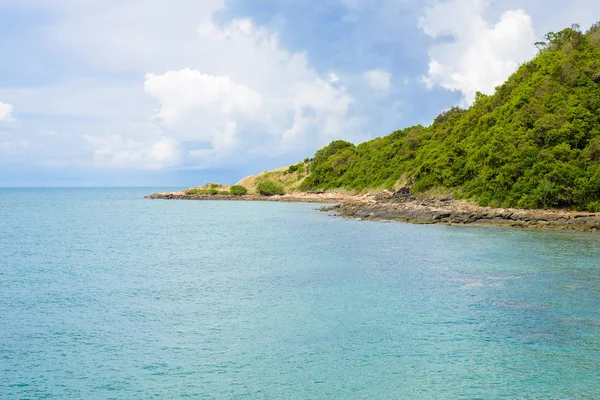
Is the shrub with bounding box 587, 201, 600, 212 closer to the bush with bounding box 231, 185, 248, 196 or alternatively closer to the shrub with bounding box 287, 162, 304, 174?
the shrub with bounding box 287, 162, 304, 174

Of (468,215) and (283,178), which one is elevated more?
(283,178)

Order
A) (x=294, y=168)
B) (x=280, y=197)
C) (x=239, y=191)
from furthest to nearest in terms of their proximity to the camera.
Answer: (x=294, y=168), (x=239, y=191), (x=280, y=197)

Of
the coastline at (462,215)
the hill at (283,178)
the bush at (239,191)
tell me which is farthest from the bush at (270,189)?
the coastline at (462,215)

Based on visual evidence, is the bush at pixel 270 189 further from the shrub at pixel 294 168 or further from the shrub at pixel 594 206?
the shrub at pixel 594 206

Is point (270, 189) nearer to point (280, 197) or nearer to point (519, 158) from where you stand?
point (280, 197)

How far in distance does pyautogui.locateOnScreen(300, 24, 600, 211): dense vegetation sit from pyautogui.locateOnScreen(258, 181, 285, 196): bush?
134ft

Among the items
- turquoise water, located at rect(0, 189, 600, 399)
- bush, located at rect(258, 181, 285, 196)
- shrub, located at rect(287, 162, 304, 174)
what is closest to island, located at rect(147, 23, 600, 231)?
turquoise water, located at rect(0, 189, 600, 399)

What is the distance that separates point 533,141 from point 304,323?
55.6 m

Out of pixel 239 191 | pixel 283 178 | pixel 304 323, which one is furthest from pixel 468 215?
pixel 283 178

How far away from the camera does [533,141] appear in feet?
213

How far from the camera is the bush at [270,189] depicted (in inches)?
5271

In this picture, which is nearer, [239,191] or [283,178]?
[239,191]

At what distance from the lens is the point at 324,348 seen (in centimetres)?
1698

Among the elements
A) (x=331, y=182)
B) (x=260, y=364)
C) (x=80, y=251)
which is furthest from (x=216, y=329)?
(x=331, y=182)
